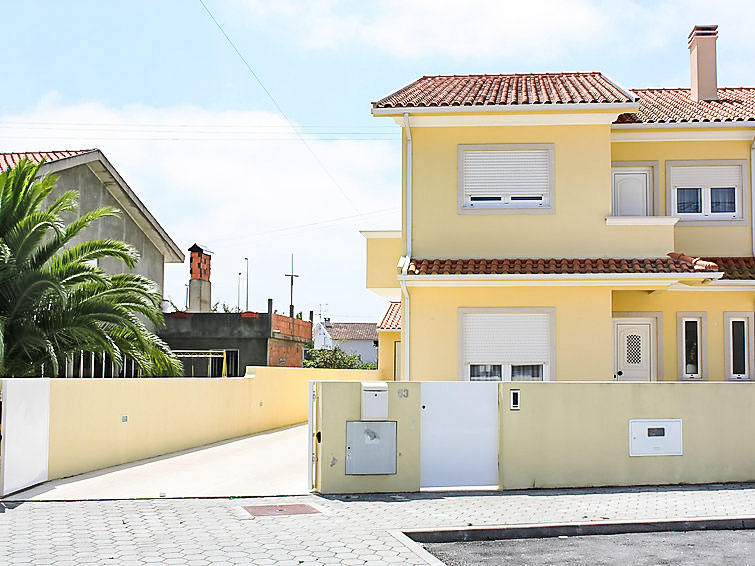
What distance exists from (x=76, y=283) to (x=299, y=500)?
7.70 metres

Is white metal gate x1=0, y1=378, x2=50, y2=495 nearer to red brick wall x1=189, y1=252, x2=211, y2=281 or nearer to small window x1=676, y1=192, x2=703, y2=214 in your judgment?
small window x1=676, y1=192, x2=703, y2=214

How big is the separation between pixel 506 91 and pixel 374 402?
879 centimetres

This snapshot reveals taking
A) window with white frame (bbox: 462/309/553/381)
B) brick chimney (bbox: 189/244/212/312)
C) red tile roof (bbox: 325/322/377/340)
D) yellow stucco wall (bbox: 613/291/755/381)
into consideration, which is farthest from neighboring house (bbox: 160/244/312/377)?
red tile roof (bbox: 325/322/377/340)

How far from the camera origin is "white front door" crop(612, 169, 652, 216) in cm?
1912

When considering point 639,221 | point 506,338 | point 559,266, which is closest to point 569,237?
point 559,266

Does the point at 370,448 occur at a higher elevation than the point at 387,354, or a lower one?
lower

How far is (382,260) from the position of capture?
1962 centimetres

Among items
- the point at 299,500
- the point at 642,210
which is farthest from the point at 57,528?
the point at 642,210

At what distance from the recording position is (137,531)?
32.0 ft

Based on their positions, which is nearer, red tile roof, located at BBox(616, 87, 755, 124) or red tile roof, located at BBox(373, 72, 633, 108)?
red tile roof, located at BBox(373, 72, 633, 108)

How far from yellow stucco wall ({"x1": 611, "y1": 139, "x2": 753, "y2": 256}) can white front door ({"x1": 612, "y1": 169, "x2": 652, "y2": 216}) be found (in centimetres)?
27

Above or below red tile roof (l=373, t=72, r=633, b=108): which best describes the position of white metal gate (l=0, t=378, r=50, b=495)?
below

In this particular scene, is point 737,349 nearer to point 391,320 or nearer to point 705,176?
point 705,176

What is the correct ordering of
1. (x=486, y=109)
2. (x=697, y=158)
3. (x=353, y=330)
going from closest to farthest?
(x=486, y=109), (x=697, y=158), (x=353, y=330)
